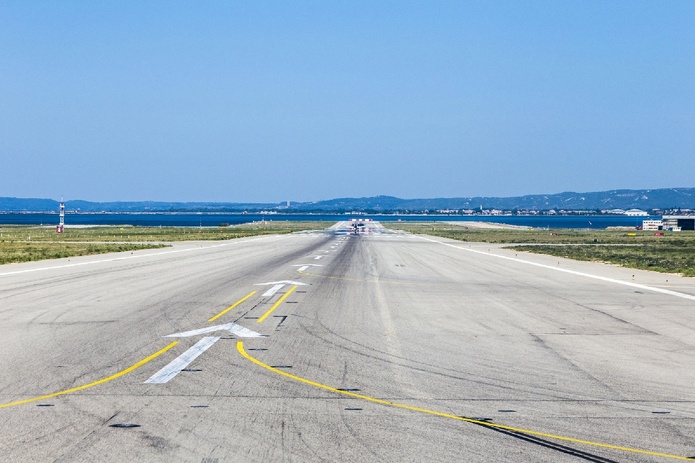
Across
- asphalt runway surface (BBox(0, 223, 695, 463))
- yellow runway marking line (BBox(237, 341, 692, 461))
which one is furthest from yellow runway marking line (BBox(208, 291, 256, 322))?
yellow runway marking line (BBox(237, 341, 692, 461))

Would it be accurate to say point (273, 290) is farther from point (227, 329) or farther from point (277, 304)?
point (227, 329)

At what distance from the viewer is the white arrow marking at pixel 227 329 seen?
1387 centimetres

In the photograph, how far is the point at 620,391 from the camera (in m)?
9.79

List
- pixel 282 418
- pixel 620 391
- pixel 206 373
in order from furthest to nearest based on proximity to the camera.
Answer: pixel 206 373 < pixel 620 391 < pixel 282 418

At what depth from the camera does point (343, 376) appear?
10.4 m

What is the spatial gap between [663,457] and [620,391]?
2.80 meters

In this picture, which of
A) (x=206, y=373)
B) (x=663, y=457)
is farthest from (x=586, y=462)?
(x=206, y=373)

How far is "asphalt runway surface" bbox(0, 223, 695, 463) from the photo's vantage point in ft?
24.2

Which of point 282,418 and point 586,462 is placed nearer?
point 586,462

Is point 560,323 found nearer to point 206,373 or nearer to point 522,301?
point 522,301

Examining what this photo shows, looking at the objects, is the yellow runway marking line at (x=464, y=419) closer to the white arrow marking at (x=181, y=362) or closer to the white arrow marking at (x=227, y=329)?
the white arrow marking at (x=181, y=362)

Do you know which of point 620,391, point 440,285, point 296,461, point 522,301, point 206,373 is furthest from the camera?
point 440,285

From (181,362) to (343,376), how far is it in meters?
2.63

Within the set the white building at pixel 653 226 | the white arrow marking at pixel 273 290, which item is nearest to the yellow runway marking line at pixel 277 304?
the white arrow marking at pixel 273 290
